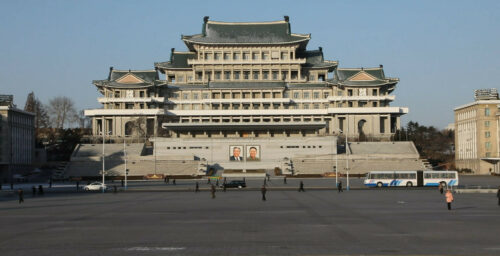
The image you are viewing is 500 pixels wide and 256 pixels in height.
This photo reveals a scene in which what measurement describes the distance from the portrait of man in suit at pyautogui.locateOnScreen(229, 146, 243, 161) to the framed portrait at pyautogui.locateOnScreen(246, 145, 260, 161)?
1420mm

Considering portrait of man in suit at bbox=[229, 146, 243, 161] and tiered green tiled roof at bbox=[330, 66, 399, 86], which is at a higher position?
tiered green tiled roof at bbox=[330, 66, 399, 86]

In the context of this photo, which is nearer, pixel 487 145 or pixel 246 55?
pixel 487 145

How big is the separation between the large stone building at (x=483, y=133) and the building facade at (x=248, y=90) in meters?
18.2

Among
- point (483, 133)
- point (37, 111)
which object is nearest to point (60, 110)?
point (37, 111)

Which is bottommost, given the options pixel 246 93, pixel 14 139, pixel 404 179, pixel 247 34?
pixel 404 179

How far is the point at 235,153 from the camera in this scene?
10912 centimetres

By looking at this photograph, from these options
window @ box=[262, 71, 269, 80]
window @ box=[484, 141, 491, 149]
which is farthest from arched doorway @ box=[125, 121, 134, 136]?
window @ box=[484, 141, 491, 149]

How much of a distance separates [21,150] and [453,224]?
94132 millimetres

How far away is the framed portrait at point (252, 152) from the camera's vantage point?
108938mm

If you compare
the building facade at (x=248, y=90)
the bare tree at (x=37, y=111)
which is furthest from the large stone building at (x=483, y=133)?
the bare tree at (x=37, y=111)

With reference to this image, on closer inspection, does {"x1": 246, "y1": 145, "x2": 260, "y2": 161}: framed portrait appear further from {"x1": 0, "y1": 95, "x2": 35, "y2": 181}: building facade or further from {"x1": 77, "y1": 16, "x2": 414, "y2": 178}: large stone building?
{"x1": 0, "y1": 95, "x2": 35, "y2": 181}: building facade

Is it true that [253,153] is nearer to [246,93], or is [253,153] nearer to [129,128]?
[246,93]

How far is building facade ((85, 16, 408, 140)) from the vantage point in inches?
4860

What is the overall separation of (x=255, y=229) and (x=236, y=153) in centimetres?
8072
